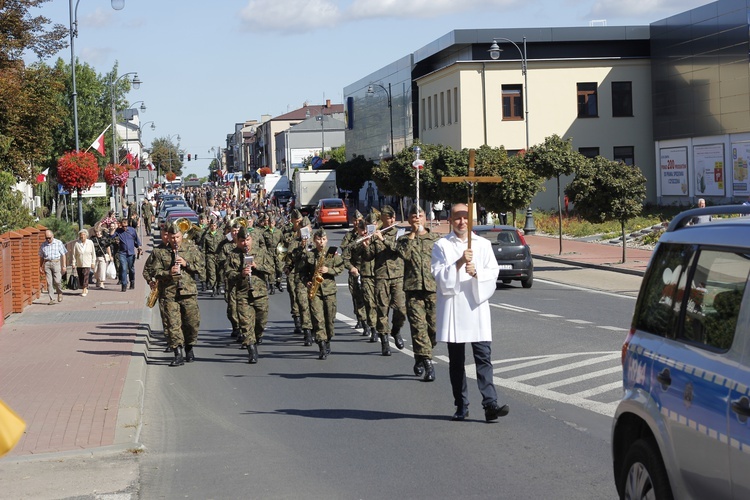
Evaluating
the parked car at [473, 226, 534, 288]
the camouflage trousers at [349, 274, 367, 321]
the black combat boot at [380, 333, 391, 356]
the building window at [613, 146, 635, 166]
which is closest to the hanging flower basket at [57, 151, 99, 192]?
the parked car at [473, 226, 534, 288]

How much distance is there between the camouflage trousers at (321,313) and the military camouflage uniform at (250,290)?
0.78 m

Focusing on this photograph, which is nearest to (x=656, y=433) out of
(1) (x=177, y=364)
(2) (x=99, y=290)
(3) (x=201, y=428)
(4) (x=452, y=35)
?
(3) (x=201, y=428)

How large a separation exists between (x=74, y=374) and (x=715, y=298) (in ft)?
31.0

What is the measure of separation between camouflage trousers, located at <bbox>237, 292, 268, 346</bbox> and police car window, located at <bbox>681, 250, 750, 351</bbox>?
9.38m

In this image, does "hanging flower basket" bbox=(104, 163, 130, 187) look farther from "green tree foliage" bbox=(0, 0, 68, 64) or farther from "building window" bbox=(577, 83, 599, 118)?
"building window" bbox=(577, 83, 599, 118)

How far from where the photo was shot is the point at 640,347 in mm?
5496

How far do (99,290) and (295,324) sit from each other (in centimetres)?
1129

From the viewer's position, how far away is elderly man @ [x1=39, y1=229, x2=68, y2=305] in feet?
76.8

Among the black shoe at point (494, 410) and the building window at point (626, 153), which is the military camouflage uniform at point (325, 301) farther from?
the building window at point (626, 153)

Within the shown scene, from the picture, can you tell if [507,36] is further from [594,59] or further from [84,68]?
[84,68]

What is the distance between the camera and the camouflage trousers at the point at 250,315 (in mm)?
13922

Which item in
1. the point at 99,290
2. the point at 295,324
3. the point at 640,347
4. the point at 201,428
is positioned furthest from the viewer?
the point at 99,290

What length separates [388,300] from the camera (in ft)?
46.6

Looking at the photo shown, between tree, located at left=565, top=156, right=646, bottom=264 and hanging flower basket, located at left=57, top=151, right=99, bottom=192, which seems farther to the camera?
hanging flower basket, located at left=57, top=151, right=99, bottom=192
